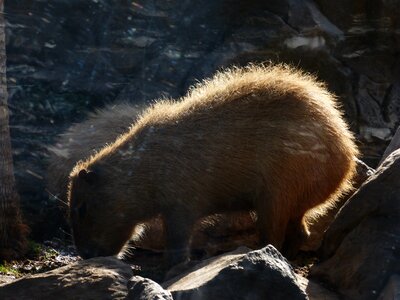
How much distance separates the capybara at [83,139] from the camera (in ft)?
27.0

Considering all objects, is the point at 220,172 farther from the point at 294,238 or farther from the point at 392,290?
the point at 392,290

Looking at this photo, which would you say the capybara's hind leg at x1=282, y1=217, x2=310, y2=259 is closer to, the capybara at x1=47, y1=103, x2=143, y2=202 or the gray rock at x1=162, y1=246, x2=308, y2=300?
the capybara at x1=47, y1=103, x2=143, y2=202

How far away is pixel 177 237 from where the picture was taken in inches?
258

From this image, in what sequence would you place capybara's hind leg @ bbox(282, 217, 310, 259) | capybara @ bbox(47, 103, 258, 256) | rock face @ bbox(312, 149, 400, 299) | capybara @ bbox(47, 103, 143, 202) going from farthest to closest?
capybara @ bbox(47, 103, 143, 202) → capybara @ bbox(47, 103, 258, 256) → capybara's hind leg @ bbox(282, 217, 310, 259) → rock face @ bbox(312, 149, 400, 299)

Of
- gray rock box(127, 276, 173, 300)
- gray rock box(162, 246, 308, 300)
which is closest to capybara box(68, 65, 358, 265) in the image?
gray rock box(162, 246, 308, 300)

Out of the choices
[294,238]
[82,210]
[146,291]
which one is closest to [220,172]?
[294,238]

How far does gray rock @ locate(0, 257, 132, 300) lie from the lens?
4.86m

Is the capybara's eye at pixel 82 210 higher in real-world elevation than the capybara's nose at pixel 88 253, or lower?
higher

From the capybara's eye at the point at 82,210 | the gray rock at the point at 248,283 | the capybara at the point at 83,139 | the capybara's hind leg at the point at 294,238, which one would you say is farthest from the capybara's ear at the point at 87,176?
the gray rock at the point at 248,283

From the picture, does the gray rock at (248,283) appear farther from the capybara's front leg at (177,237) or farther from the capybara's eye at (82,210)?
the capybara's eye at (82,210)

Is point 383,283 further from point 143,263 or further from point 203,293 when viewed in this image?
point 143,263

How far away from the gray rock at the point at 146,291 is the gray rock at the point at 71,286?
294 mm

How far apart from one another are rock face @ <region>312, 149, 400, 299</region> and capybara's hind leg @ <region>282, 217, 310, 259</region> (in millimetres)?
1033

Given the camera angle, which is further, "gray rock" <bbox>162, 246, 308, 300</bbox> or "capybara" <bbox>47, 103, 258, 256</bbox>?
"capybara" <bbox>47, 103, 258, 256</bbox>
